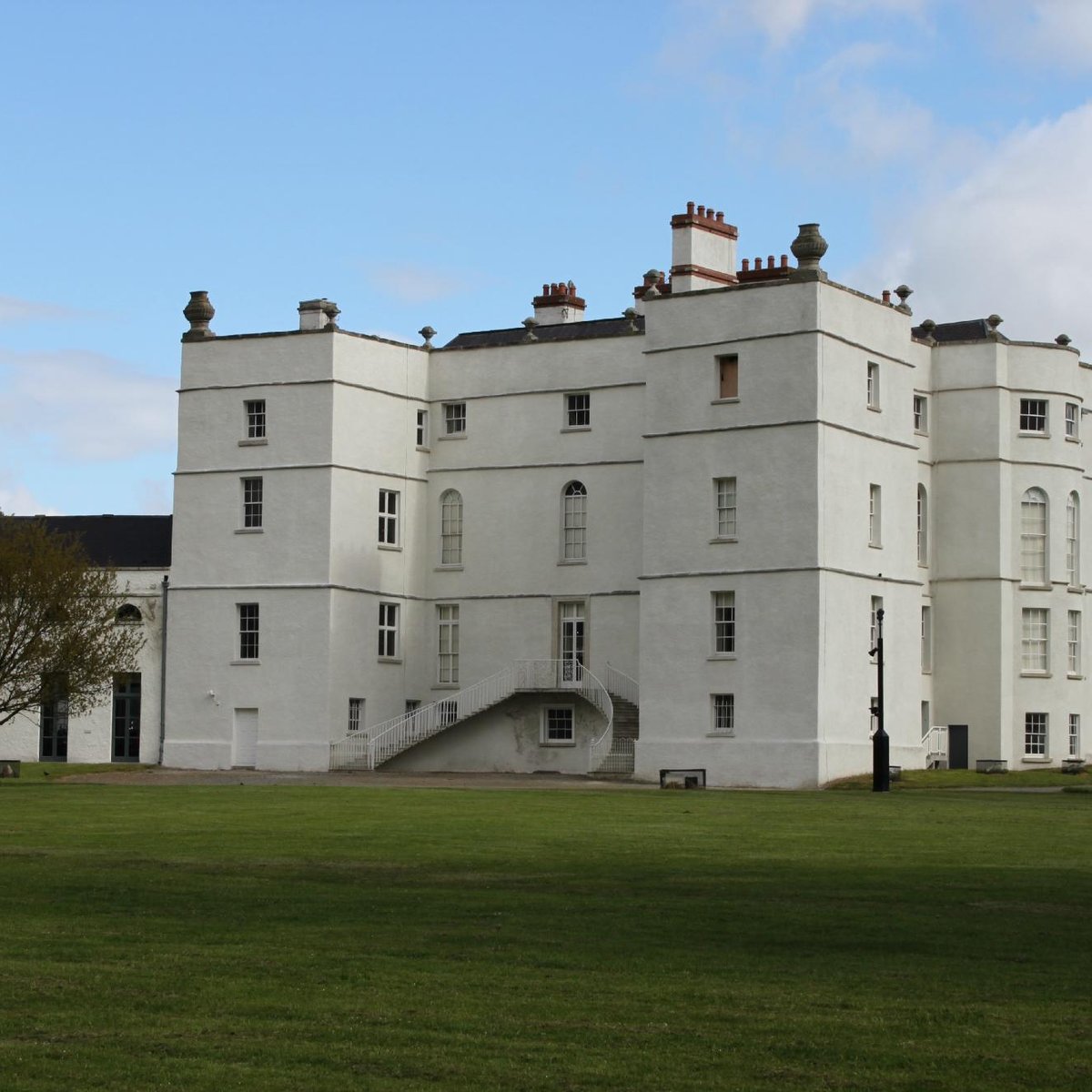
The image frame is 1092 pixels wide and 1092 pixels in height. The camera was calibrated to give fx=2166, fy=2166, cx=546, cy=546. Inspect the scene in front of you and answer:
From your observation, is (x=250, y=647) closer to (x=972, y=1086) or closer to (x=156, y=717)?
(x=156, y=717)

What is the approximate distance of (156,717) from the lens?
213 ft

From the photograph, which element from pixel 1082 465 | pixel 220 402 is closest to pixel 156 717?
pixel 220 402

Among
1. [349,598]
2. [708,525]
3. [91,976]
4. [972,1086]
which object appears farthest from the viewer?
[349,598]

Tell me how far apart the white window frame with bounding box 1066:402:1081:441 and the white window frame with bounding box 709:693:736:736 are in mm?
15396

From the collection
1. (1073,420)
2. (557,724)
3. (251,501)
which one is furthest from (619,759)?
(1073,420)

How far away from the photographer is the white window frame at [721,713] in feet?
185

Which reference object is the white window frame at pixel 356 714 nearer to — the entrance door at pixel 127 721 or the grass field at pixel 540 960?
the entrance door at pixel 127 721

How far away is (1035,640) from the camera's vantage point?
63.0 meters

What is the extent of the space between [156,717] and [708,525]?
61.5 ft

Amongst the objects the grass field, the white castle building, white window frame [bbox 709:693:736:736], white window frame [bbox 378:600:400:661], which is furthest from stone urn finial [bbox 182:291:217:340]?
the grass field

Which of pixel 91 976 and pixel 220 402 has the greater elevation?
pixel 220 402

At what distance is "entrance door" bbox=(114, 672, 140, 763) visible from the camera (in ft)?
216

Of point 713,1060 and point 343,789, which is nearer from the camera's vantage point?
point 713,1060

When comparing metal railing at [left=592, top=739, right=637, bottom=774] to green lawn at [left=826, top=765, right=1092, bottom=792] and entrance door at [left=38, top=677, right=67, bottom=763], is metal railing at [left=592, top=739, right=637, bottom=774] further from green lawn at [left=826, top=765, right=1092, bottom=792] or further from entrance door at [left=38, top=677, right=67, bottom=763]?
entrance door at [left=38, top=677, right=67, bottom=763]
